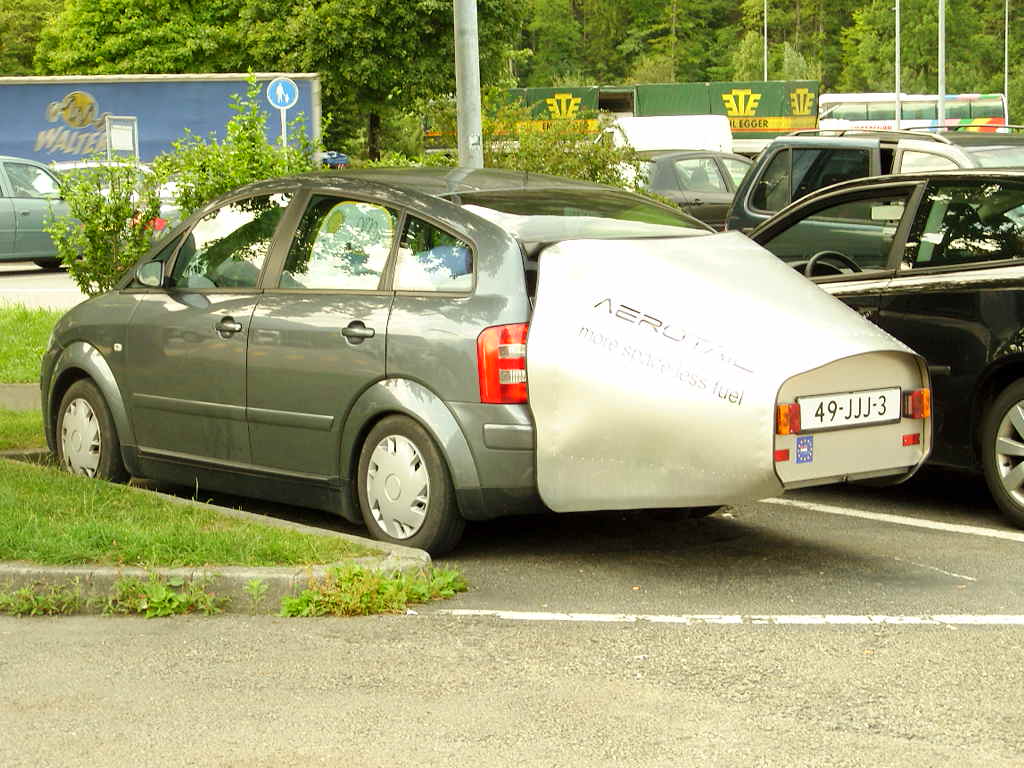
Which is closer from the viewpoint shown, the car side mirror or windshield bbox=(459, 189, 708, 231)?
windshield bbox=(459, 189, 708, 231)

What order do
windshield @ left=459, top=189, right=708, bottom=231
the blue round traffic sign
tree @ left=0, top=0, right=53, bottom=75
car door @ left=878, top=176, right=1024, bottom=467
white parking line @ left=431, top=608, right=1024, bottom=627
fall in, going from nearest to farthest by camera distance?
white parking line @ left=431, top=608, right=1024, bottom=627 → windshield @ left=459, top=189, right=708, bottom=231 → car door @ left=878, top=176, right=1024, bottom=467 → the blue round traffic sign → tree @ left=0, top=0, right=53, bottom=75

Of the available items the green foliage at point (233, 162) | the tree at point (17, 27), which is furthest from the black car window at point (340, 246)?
the tree at point (17, 27)

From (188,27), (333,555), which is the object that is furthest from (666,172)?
(188,27)

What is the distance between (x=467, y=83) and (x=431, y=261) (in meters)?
4.74

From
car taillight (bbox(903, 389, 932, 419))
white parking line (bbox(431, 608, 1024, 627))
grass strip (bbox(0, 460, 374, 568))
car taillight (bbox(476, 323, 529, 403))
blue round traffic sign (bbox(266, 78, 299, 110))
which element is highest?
blue round traffic sign (bbox(266, 78, 299, 110))

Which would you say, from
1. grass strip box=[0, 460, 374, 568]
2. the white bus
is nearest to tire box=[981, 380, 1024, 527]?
grass strip box=[0, 460, 374, 568]

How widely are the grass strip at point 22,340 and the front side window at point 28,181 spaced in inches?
305

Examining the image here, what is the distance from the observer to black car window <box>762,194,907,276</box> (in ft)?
27.9

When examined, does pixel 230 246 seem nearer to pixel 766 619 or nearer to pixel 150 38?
pixel 766 619

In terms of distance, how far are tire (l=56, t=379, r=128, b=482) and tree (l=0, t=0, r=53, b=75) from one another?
67640 millimetres

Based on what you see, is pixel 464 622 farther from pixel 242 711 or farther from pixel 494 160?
pixel 494 160

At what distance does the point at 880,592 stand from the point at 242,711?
261 cm

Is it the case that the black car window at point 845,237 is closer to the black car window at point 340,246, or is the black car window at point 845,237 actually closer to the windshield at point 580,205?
the windshield at point 580,205

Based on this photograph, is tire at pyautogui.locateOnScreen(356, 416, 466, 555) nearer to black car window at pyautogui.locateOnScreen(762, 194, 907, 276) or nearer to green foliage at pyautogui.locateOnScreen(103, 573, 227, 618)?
green foliage at pyautogui.locateOnScreen(103, 573, 227, 618)
